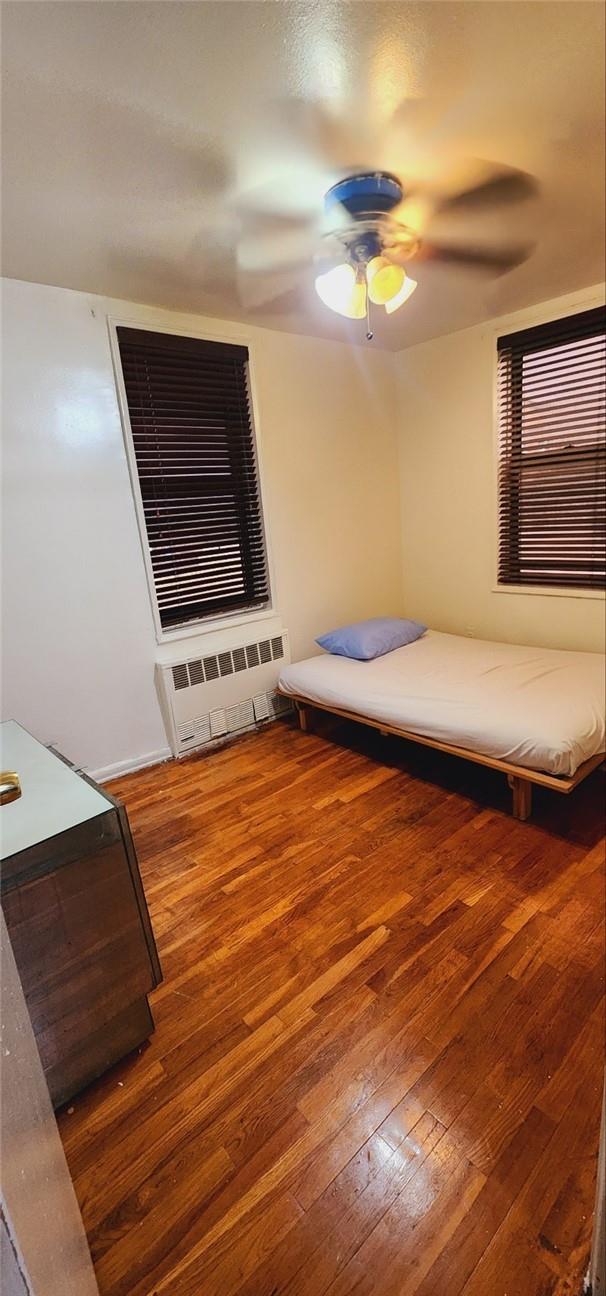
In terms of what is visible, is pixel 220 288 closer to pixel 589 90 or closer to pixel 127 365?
pixel 127 365

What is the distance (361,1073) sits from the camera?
133cm

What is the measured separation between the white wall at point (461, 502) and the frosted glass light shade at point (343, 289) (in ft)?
5.57

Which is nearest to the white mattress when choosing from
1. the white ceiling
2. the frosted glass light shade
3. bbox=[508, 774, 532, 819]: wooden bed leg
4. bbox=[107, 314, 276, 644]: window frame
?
bbox=[508, 774, 532, 819]: wooden bed leg

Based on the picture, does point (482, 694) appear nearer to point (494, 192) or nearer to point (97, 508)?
point (494, 192)

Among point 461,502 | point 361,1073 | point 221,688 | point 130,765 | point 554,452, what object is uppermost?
point 554,452

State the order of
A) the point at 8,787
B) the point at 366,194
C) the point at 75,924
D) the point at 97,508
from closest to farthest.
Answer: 1. the point at 8,787
2. the point at 75,924
3. the point at 366,194
4. the point at 97,508

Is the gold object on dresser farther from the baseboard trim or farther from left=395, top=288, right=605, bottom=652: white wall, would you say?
left=395, top=288, right=605, bottom=652: white wall

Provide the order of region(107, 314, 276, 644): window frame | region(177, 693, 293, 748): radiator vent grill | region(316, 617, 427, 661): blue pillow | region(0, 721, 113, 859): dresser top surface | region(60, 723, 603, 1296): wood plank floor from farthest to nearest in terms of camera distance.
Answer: region(316, 617, 427, 661): blue pillow < region(177, 693, 293, 748): radiator vent grill < region(107, 314, 276, 644): window frame < region(0, 721, 113, 859): dresser top surface < region(60, 723, 603, 1296): wood plank floor

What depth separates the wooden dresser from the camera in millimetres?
1122

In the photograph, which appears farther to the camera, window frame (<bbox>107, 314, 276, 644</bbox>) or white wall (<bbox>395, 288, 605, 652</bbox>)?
white wall (<bbox>395, 288, 605, 652</bbox>)

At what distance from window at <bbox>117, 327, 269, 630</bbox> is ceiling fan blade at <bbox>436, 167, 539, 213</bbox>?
1.50 metres

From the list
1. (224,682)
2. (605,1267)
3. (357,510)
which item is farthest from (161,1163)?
(357,510)

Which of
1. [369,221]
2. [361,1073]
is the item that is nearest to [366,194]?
[369,221]

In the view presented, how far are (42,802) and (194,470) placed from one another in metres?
2.27
